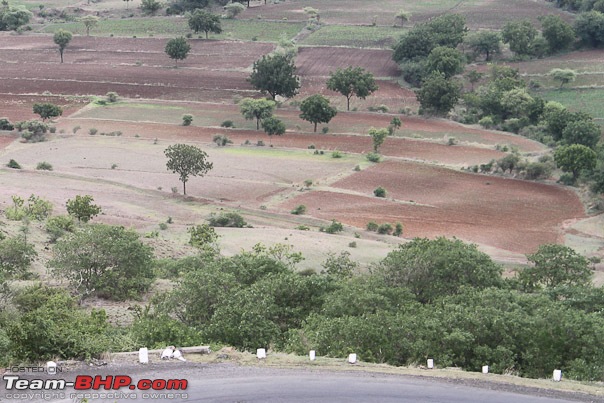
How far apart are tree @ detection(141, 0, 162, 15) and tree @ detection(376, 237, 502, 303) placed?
4319 inches

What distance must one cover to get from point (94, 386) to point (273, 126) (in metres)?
65.0

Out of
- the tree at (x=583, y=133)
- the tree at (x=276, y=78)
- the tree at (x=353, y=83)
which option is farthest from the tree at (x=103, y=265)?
the tree at (x=276, y=78)

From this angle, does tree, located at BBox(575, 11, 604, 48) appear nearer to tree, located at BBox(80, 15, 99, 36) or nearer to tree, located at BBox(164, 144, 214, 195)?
tree, located at BBox(80, 15, 99, 36)

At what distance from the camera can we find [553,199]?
71875 mm

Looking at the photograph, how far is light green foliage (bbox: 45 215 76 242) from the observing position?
5188 cm

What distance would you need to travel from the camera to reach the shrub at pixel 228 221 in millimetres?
61719

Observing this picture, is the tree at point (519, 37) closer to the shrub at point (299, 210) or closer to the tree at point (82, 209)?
the shrub at point (299, 210)

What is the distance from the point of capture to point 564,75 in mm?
105875

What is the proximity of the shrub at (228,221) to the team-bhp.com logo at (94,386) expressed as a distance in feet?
122

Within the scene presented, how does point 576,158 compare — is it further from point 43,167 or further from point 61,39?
point 61,39

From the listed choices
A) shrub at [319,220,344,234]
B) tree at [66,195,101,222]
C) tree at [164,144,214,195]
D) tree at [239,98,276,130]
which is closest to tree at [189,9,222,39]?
tree at [239,98,276,130]

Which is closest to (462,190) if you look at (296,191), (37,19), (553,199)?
(553,199)

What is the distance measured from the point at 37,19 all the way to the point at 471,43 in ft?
215

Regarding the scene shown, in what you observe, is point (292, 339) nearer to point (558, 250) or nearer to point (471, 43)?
point (558, 250)
